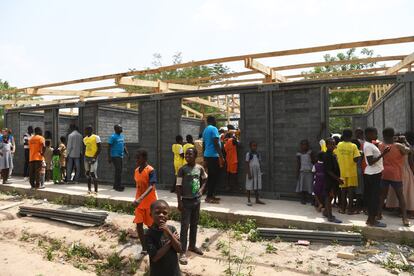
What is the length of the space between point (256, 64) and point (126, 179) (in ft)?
17.0

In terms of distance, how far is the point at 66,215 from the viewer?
685 cm

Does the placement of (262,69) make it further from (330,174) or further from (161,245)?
(161,245)

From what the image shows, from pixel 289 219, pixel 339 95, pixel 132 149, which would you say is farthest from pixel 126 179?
pixel 339 95

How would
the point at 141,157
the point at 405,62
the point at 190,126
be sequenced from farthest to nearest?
the point at 190,126, the point at 405,62, the point at 141,157

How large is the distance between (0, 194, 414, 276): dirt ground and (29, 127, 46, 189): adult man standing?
9.21 ft

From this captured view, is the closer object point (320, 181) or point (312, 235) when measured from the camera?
point (312, 235)

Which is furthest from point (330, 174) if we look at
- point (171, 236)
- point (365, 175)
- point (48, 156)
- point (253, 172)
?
point (48, 156)

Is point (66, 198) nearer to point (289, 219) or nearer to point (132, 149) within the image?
point (132, 149)

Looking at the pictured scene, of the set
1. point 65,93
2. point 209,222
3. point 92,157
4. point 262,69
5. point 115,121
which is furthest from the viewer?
point 65,93

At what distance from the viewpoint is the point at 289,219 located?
221 inches

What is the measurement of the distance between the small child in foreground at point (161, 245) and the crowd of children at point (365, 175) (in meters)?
3.49

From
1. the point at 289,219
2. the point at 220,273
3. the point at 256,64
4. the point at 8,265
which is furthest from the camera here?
the point at 256,64

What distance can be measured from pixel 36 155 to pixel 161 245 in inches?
282

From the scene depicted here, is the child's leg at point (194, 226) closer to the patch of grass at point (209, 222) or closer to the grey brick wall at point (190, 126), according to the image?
the patch of grass at point (209, 222)
